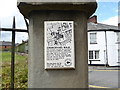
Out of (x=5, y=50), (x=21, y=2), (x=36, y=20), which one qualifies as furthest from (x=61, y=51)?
(x=5, y=50)

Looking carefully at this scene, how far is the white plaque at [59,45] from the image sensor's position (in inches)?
83.6

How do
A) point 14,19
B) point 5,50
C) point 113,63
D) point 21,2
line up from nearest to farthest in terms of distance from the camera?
point 21,2
point 14,19
point 5,50
point 113,63

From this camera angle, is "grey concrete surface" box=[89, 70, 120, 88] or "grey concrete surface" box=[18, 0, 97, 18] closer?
"grey concrete surface" box=[18, 0, 97, 18]

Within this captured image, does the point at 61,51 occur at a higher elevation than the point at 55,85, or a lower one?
higher

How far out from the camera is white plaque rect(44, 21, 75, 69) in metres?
2.12

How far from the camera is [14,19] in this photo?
98.3 inches

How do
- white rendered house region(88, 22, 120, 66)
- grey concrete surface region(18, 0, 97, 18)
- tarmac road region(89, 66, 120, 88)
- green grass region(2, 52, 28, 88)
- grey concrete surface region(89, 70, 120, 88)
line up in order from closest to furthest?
grey concrete surface region(18, 0, 97, 18), green grass region(2, 52, 28, 88), tarmac road region(89, 66, 120, 88), grey concrete surface region(89, 70, 120, 88), white rendered house region(88, 22, 120, 66)

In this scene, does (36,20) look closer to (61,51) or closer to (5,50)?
(61,51)

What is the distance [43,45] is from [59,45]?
0.64 feet

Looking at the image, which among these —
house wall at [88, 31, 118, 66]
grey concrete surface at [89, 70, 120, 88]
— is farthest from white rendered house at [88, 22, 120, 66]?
grey concrete surface at [89, 70, 120, 88]

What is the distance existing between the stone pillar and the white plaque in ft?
0.17

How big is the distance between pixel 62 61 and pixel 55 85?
30 cm

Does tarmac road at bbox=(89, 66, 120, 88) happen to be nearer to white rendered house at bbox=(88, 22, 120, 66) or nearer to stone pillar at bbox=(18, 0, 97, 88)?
stone pillar at bbox=(18, 0, 97, 88)

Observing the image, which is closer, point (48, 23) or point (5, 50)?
point (48, 23)
